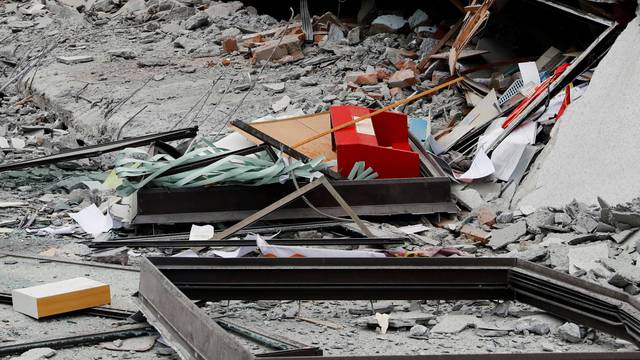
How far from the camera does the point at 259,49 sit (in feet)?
42.5

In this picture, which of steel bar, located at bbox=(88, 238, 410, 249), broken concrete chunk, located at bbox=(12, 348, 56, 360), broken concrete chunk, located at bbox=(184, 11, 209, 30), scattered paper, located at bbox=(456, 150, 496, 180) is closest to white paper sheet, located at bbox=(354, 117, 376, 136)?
scattered paper, located at bbox=(456, 150, 496, 180)

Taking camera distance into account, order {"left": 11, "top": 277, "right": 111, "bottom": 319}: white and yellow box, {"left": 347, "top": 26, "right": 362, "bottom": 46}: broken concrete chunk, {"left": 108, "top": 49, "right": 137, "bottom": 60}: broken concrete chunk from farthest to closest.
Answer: {"left": 108, "top": 49, "right": 137, "bottom": 60}: broken concrete chunk < {"left": 347, "top": 26, "right": 362, "bottom": 46}: broken concrete chunk < {"left": 11, "top": 277, "right": 111, "bottom": 319}: white and yellow box

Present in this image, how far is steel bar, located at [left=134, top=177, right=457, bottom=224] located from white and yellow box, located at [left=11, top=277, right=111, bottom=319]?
1780 millimetres

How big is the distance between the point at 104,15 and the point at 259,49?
5.55 m

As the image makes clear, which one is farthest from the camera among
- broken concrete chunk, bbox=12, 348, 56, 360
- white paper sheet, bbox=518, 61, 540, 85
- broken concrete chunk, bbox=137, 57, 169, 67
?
broken concrete chunk, bbox=137, 57, 169, 67

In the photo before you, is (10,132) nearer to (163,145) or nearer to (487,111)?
(163,145)

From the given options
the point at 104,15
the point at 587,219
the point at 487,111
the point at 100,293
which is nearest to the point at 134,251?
the point at 100,293

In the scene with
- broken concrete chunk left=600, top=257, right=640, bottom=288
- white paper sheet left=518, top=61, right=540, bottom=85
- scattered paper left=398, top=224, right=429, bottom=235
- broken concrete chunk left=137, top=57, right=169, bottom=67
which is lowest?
scattered paper left=398, top=224, right=429, bottom=235

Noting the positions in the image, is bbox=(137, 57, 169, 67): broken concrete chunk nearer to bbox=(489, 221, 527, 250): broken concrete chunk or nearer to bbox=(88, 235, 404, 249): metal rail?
bbox=(88, 235, 404, 249): metal rail

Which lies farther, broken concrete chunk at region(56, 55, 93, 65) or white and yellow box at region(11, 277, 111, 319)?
broken concrete chunk at region(56, 55, 93, 65)

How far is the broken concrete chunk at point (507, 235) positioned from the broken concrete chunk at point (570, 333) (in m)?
→ 1.75

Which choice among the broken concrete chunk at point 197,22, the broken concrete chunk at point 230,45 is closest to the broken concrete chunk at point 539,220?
the broken concrete chunk at point 230,45

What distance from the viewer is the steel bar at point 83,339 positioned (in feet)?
15.4

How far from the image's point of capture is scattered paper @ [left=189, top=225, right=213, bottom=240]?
695 cm
